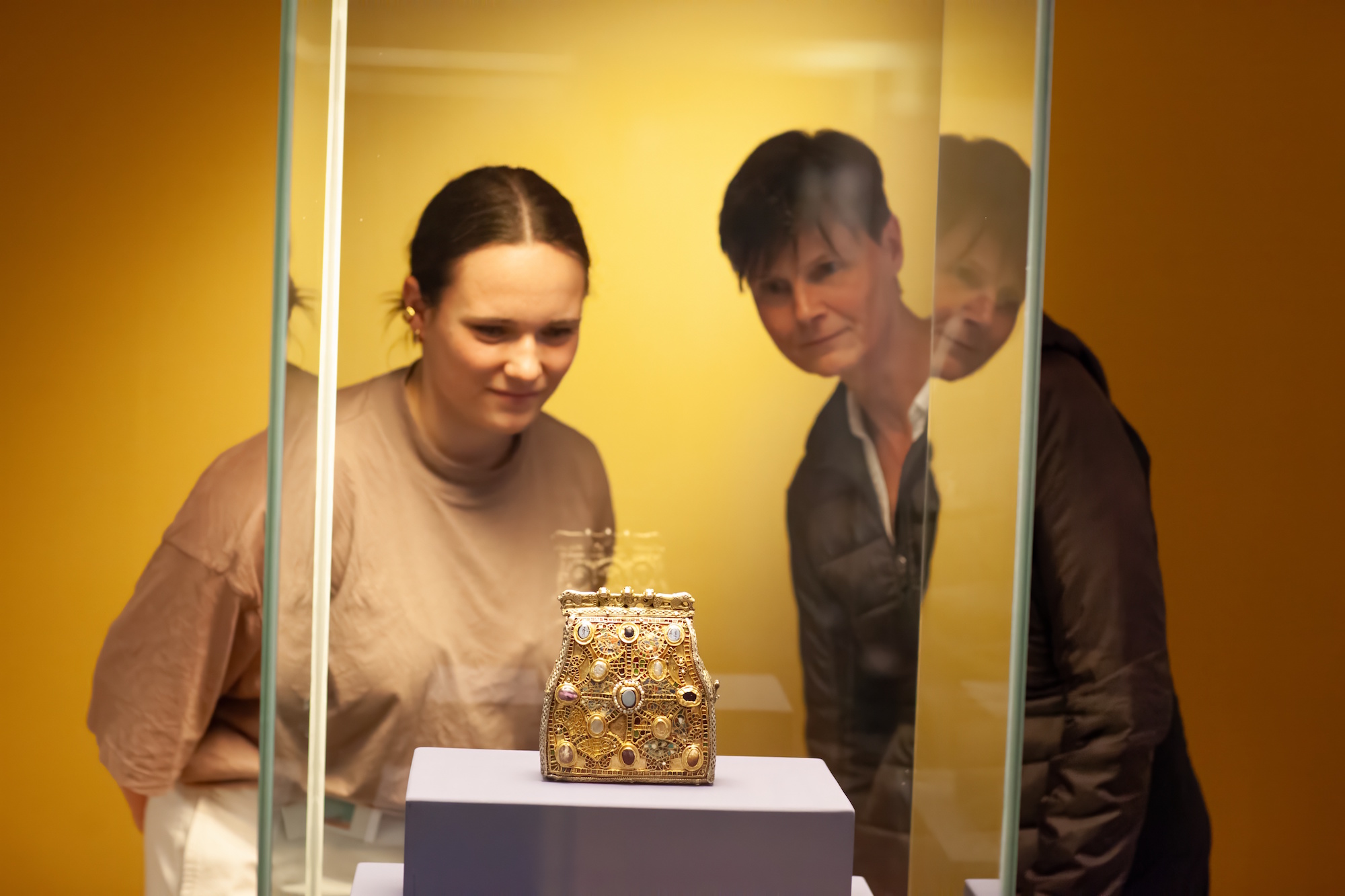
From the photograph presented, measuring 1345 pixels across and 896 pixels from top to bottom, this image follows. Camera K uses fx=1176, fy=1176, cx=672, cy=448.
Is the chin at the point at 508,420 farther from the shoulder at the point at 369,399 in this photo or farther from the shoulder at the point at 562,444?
the shoulder at the point at 369,399


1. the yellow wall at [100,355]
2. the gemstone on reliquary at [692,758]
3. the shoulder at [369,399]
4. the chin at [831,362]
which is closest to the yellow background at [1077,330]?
the yellow wall at [100,355]

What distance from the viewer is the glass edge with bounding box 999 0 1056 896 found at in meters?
1.23

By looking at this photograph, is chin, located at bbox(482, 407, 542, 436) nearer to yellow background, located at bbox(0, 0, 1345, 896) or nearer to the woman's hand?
yellow background, located at bbox(0, 0, 1345, 896)

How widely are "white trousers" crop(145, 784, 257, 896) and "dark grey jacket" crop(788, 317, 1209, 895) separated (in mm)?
918

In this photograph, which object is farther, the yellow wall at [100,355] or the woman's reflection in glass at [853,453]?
the yellow wall at [100,355]

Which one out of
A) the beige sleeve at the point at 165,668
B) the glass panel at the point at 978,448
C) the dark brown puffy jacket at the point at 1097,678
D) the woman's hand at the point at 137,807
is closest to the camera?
the glass panel at the point at 978,448

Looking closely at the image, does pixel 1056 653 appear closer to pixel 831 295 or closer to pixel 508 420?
pixel 831 295

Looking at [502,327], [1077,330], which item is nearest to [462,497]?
[502,327]

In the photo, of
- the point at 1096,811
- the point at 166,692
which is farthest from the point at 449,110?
the point at 1096,811

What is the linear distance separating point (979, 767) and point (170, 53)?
164 cm

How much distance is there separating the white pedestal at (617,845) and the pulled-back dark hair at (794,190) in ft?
2.06

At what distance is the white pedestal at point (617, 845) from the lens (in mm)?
1165

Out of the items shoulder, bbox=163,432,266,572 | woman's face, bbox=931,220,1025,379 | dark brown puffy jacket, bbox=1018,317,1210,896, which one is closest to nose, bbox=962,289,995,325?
woman's face, bbox=931,220,1025,379

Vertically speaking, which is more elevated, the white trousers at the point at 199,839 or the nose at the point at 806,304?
the nose at the point at 806,304
